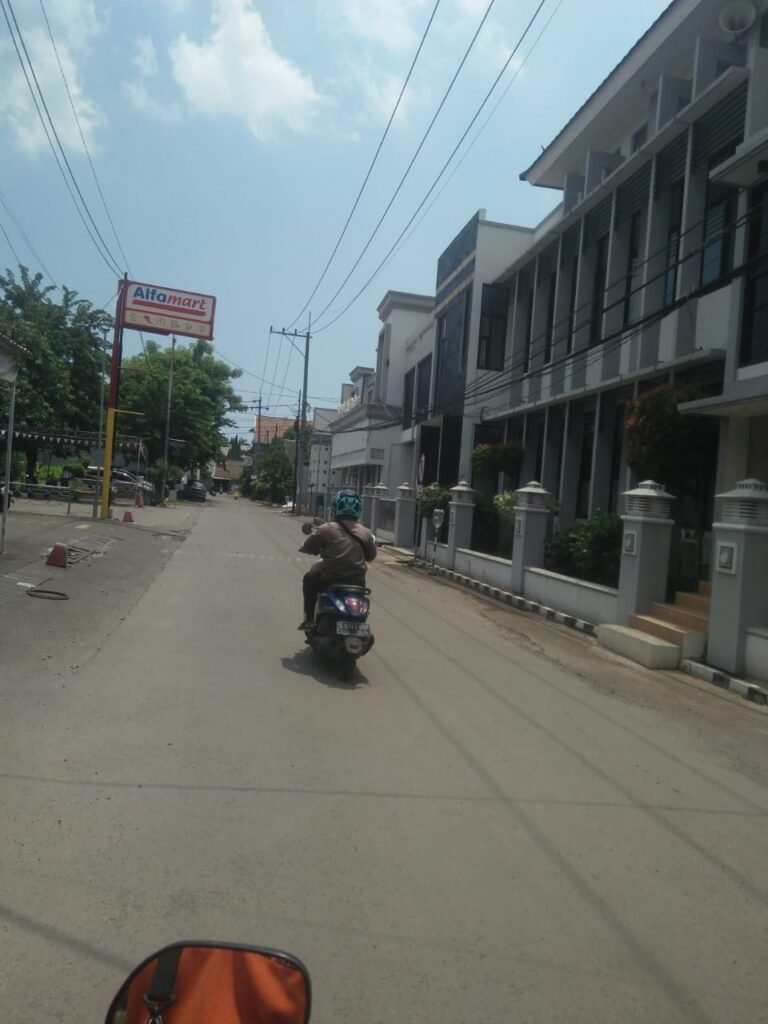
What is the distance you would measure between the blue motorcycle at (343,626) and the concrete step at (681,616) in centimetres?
442

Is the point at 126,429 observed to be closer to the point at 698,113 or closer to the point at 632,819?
the point at 698,113

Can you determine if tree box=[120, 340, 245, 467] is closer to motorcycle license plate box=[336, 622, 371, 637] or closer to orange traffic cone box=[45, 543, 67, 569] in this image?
orange traffic cone box=[45, 543, 67, 569]

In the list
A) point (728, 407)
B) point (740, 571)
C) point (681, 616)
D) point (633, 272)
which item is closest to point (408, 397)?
point (633, 272)

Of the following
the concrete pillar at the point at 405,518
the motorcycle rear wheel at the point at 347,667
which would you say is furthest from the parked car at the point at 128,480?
the motorcycle rear wheel at the point at 347,667

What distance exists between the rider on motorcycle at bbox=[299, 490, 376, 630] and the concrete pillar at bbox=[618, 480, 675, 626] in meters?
4.22

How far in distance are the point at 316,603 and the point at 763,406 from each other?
6.11 meters

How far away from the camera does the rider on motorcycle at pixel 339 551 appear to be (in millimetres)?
8344

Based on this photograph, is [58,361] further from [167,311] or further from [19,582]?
[19,582]

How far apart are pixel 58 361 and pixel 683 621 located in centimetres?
3030

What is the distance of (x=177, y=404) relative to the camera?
52562 millimetres

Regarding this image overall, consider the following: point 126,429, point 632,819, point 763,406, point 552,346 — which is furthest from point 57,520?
point 126,429

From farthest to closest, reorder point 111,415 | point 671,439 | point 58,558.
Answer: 1. point 111,415
2. point 58,558
3. point 671,439

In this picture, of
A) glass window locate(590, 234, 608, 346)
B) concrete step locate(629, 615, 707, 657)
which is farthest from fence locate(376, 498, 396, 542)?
concrete step locate(629, 615, 707, 657)

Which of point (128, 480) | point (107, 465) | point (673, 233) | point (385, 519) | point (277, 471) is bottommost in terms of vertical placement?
point (385, 519)
